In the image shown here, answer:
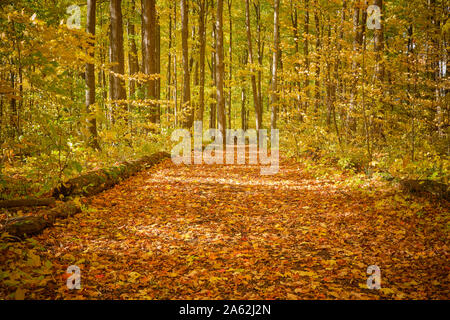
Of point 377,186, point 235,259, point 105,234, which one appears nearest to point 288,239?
point 235,259

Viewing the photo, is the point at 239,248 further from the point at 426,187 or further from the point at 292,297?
the point at 426,187

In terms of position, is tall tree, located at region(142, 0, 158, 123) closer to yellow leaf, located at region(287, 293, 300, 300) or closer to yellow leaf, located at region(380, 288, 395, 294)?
yellow leaf, located at region(287, 293, 300, 300)

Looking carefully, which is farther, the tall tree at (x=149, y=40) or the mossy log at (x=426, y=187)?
A: the tall tree at (x=149, y=40)

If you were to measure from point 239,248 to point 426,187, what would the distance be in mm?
4298

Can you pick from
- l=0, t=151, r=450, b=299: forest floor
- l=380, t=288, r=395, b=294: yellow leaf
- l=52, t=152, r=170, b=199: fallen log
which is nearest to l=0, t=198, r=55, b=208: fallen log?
l=52, t=152, r=170, b=199: fallen log

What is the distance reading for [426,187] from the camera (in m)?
6.04

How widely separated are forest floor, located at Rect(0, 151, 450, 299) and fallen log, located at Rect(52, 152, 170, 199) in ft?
1.07

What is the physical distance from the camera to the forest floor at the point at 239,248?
3.25 m

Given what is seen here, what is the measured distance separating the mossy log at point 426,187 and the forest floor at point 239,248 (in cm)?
29

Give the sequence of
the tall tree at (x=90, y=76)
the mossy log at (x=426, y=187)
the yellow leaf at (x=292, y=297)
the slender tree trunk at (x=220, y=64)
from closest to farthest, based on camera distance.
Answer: the yellow leaf at (x=292, y=297) → the mossy log at (x=426, y=187) → the tall tree at (x=90, y=76) → the slender tree trunk at (x=220, y=64)

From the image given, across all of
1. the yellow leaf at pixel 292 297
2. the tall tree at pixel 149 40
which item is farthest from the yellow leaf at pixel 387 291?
the tall tree at pixel 149 40

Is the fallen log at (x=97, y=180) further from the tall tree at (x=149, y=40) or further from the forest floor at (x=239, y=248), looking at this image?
the tall tree at (x=149, y=40)

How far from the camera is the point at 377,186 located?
7.00 m
